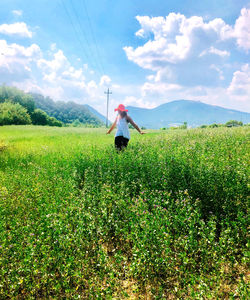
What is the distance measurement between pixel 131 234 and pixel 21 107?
77.0 metres

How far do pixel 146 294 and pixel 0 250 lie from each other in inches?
96.7

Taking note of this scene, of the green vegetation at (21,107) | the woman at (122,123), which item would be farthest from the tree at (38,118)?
the woman at (122,123)

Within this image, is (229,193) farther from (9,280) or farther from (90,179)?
(9,280)

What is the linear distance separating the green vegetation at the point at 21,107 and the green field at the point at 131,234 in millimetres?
61641

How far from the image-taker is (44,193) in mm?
5453

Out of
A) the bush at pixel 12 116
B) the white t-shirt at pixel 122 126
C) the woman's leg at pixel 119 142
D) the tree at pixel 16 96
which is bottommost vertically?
the woman's leg at pixel 119 142

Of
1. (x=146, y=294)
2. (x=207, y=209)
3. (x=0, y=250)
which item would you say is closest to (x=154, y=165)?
(x=207, y=209)

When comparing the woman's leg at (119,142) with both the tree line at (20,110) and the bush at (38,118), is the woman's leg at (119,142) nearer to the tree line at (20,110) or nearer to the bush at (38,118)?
the tree line at (20,110)

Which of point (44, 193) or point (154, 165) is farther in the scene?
point (154, 165)

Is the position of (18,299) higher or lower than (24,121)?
lower

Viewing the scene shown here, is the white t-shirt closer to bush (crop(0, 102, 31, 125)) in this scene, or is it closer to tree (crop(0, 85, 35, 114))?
Result: bush (crop(0, 102, 31, 125))

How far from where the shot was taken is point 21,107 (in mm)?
70125

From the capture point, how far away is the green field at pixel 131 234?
118 inches

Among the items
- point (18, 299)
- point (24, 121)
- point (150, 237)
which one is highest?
point (24, 121)
